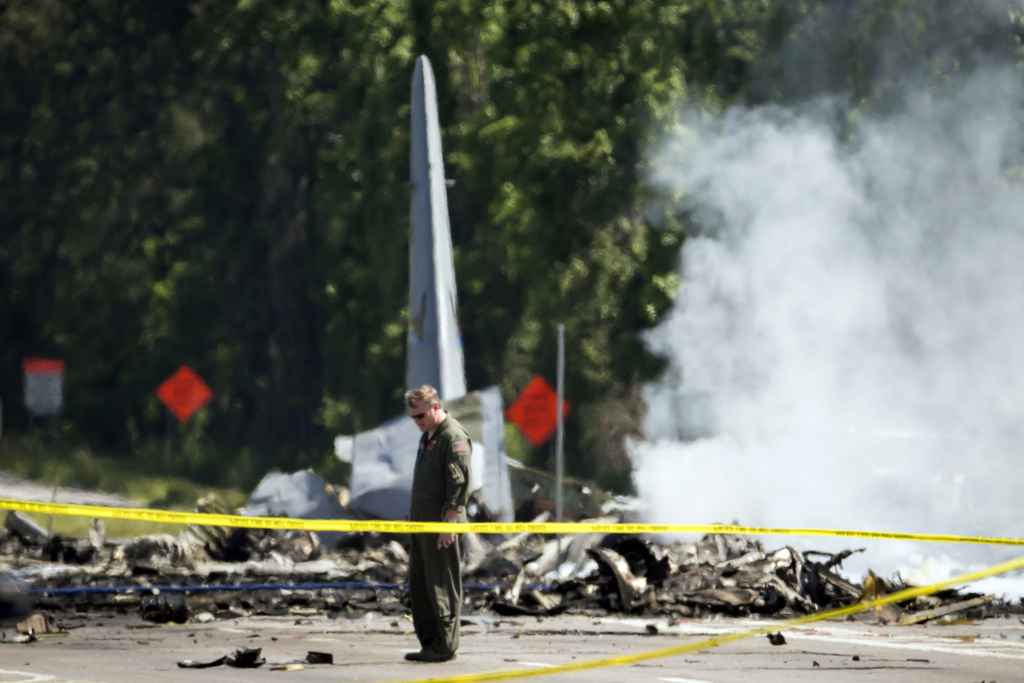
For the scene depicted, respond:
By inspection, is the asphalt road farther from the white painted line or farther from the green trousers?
the green trousers

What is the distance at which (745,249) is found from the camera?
2839 centimetres

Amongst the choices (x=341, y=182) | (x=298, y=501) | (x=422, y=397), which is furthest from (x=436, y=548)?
(x=341, y=182)

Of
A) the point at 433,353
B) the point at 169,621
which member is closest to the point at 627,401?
the point at 433,353

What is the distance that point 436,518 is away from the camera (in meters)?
9.10

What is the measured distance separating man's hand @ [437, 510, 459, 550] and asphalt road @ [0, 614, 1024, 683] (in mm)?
717

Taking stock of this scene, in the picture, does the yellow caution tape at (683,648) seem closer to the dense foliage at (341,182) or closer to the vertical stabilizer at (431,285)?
the vertical stabilizer at (431,285)

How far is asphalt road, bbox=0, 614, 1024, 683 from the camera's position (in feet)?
27.6

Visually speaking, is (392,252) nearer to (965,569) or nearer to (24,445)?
(24,445)

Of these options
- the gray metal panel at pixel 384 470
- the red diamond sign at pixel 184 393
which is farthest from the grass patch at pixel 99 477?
the gray metal panel at pixel 384 470

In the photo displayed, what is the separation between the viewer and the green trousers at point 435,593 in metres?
8.91

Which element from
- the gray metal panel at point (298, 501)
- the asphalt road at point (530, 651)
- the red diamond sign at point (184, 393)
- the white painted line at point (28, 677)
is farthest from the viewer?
the red diamond sign at point (184, 393)

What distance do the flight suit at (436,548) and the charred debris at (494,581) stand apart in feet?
11.5

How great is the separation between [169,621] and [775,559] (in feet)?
18.0

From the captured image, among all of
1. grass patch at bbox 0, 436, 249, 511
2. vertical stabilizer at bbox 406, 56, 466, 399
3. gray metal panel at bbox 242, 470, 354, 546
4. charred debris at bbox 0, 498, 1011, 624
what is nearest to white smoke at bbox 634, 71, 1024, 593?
vertical stabilizer at bbox 406, 56, 466, 399
